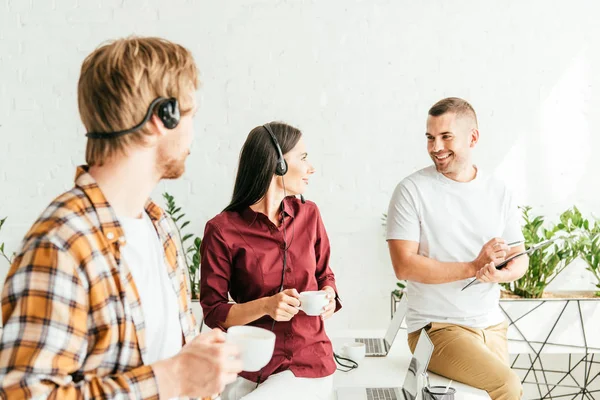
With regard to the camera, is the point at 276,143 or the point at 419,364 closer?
the point at 419,364

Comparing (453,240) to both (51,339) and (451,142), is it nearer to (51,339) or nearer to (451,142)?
(451,142)

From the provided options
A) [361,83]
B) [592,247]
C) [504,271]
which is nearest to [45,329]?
[504,271]

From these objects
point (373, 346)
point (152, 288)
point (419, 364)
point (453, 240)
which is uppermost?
point (152, 288)

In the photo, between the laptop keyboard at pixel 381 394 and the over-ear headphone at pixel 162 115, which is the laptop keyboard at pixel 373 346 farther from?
the over-ear headphone at pixel 162 115

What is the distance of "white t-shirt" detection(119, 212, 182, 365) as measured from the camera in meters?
1.11

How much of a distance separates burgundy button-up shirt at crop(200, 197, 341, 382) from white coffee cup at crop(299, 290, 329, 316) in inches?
9.0

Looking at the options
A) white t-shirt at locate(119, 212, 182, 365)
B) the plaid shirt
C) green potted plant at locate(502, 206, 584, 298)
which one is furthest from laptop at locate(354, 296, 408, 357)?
the plaid shirt

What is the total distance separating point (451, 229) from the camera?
2.55m

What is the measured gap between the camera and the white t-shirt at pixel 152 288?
111cm

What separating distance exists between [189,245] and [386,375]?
170cm

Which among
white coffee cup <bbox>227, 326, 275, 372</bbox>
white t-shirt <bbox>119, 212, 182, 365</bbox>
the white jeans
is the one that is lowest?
the white jeans

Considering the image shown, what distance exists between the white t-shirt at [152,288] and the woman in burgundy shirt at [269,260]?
815mm

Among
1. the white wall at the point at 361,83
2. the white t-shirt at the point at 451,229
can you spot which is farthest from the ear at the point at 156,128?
the white wall at the point at 361,83

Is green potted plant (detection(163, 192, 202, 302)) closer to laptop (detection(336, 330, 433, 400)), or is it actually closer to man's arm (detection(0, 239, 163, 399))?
laptop (detection(336, 330, 433, 400))
